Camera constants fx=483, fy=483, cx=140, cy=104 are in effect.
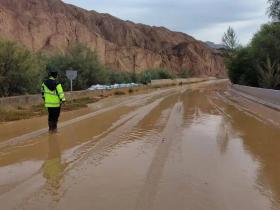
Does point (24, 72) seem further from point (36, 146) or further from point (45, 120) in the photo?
point (36, 146)

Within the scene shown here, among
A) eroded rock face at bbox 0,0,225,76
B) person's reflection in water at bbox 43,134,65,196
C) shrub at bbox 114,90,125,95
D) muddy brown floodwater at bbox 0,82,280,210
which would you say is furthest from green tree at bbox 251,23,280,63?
person's reflection in water at bbox 43,134,65,196

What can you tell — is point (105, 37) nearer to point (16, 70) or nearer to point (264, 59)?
point (264, 59)

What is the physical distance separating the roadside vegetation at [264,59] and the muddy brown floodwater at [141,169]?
2528 cm

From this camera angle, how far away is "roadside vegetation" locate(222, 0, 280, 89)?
131 feet

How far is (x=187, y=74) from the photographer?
410 ft

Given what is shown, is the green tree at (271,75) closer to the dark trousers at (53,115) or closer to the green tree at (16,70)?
the green tree at (16,70)

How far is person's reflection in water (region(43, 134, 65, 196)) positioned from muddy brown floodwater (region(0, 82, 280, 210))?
0.05 ft

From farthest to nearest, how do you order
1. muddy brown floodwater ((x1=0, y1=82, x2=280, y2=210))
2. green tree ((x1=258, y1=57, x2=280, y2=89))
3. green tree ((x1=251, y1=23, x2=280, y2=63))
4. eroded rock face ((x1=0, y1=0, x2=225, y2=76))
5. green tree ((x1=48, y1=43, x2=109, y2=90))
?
eroded rock face ((x1=0, y1=0, x2=225, y2=76)) < green tree ((x1=48, y1=43, x2=109, y2=90)) < green tree ((x1=251, y1=23, x2=280, y2=63)) < green tree ((x1=258, y1=57, x2=280, y2=89)) < muddy brown floodwater ((x1=0, y1=82, x2=280, y2=210))

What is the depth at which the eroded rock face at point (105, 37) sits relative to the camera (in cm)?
7200

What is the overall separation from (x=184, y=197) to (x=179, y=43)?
139 metres

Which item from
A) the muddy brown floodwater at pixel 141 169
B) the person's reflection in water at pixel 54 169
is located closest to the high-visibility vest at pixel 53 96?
the muddy brown floodwater at pixel 141 169

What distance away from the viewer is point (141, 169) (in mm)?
8852

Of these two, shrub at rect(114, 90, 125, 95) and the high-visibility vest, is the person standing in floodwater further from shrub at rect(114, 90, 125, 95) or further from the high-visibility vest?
shrub at rect(114, 90, 125, 95)

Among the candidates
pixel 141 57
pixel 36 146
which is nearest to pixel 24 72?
pixel 36 146
